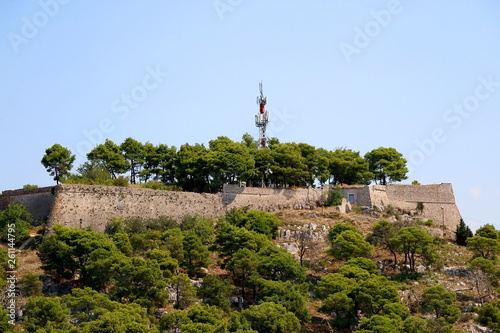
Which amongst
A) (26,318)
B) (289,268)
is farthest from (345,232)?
(26,318)

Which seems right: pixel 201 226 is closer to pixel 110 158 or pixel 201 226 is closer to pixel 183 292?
pixel 183 292

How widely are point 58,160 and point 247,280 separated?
20.9 m

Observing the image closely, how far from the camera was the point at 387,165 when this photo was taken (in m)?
62.8

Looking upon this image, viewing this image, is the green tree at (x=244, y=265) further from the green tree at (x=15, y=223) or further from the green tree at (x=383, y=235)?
the green tree at (x=15, y=223)

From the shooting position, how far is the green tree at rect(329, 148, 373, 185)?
60.8 meters

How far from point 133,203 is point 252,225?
8.96 meters

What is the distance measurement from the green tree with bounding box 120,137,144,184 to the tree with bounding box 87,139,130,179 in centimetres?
152

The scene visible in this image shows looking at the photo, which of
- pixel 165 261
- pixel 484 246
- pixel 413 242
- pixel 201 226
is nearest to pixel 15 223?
pixel 165 261

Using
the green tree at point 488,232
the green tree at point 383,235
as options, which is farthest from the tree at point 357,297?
the green tree at point 488,232

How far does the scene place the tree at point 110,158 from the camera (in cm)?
5453

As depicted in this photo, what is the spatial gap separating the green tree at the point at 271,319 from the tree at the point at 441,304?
815cm

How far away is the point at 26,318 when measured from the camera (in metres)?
31.2

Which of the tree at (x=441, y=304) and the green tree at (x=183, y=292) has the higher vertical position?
the green tree at (x=183, y=292)

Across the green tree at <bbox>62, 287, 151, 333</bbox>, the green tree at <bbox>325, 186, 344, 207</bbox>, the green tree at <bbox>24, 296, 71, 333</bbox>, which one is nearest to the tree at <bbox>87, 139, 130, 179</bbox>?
the green tree at <bbox>325, 186, 344, 207</bbox>
